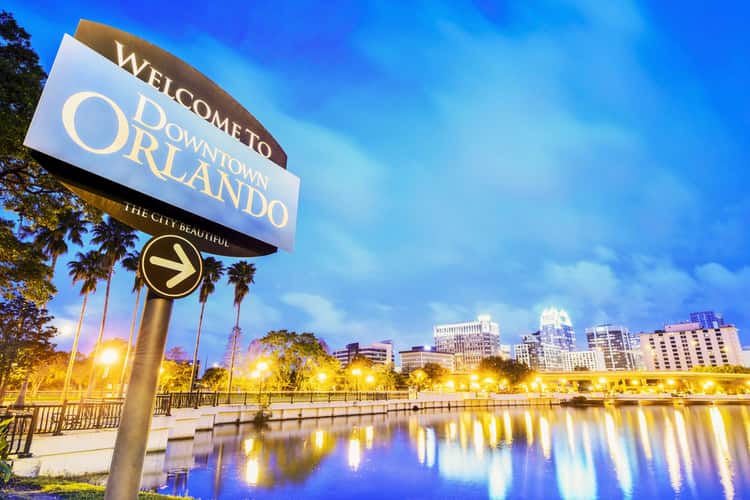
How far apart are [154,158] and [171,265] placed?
95 cm

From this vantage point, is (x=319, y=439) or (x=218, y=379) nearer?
(x=319, y=439)

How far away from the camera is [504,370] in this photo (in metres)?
91.0

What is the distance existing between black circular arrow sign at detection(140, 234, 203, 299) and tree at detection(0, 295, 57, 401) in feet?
62.6

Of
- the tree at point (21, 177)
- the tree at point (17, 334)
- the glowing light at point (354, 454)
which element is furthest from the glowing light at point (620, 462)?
the tree at point (17, 334)

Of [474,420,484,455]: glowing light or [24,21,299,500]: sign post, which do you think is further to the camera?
[474,420,484,455]: glowing light

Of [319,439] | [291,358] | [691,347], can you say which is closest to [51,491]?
[319,439]

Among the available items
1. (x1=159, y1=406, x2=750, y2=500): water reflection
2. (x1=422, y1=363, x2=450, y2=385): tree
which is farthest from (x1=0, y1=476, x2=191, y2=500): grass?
(x1=422, y1=363, x2=450, y2=385): tree

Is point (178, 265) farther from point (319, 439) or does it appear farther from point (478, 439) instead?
point (478, 439)

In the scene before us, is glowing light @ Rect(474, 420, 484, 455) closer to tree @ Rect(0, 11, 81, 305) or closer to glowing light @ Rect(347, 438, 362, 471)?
glowing light @ Rect(347, 438, 362, 471)

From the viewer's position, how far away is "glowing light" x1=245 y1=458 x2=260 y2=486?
48.2 ft

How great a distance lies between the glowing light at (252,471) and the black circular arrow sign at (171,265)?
1386 centimetres

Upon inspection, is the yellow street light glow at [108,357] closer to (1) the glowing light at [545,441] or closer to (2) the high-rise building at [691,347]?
(1) the glowing light at [545,441]

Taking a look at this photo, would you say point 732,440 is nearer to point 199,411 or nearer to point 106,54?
point 199,411

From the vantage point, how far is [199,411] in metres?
25.4
